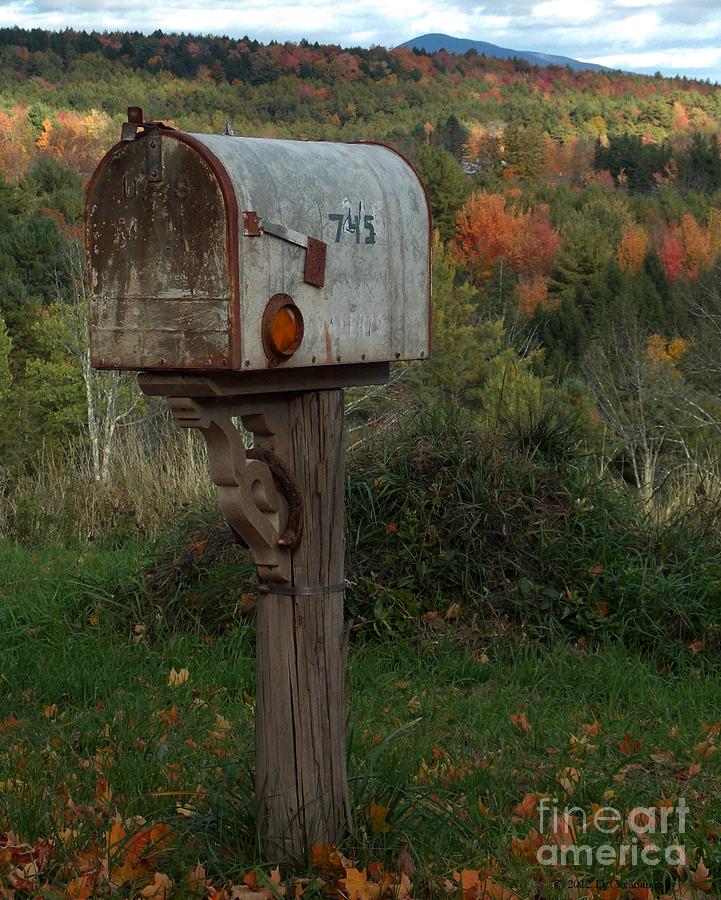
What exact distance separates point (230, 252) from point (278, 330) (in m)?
0.24

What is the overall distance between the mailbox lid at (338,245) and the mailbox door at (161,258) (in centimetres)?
6

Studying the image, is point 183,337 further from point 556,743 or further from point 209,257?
point 556,743

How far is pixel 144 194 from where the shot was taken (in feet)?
9.08

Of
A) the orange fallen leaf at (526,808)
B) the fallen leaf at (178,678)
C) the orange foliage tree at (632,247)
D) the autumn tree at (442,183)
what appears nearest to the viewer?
the orange fallen leaf at (526,808)

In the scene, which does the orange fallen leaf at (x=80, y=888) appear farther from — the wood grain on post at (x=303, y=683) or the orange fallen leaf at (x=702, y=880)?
the orange fallen leaf at (x=702, y=880)

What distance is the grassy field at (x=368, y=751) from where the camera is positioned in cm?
320

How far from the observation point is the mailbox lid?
2732 mm

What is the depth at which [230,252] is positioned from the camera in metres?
2.64

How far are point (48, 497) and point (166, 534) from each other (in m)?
2.86

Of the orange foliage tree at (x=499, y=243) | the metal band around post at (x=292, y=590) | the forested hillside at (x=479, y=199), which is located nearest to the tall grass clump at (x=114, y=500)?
the metal band around post at (x=292, y=590)

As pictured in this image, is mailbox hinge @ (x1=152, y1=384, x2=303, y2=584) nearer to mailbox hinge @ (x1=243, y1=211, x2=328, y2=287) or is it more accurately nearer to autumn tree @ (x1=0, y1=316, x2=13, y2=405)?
mailbox hinge @ (x1=243, y1=211, x2=328, y2=287)

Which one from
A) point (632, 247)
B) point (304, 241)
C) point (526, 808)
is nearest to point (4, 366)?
point (526, 808)

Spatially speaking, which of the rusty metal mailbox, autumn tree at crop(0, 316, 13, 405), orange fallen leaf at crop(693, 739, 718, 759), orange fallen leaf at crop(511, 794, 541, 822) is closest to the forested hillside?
autumn tree at crop(0, 316, 13, 405)

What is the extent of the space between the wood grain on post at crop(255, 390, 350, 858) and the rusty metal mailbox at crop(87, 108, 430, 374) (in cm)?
26
